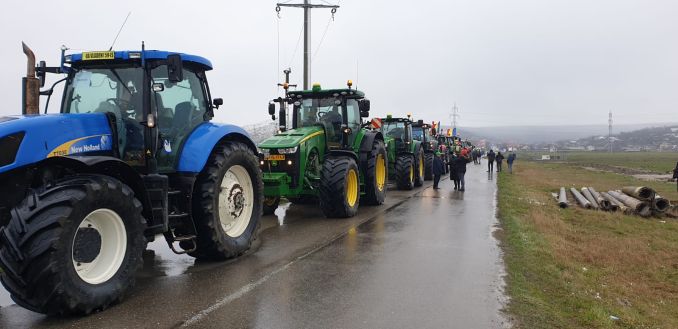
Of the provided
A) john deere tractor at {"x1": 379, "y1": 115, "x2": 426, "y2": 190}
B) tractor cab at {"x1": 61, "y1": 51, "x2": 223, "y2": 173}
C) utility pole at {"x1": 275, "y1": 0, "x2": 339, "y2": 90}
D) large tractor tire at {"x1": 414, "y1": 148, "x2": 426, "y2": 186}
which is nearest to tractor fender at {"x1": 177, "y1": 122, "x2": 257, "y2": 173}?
tractor cab at {"x1": 61, "y1": 51, "x2": 223, "y2": 173}

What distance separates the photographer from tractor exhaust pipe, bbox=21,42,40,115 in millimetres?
5520

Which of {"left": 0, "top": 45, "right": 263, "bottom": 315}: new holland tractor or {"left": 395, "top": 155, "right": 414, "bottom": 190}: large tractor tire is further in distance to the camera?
{"left": 395, "top": 155, "right": 414, "bottom": 190}: large tractor tire

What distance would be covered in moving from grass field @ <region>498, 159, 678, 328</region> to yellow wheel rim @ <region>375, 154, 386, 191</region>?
2927 mm

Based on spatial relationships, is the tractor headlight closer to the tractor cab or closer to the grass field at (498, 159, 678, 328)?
the tractor cab

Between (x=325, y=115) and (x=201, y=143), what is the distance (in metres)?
5.51

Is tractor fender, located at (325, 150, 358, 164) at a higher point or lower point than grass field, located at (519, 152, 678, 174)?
higher

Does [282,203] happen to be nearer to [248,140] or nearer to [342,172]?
[342,172]

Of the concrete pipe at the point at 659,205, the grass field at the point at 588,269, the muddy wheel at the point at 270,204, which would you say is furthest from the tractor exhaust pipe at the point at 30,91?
the concrete pipe at the point at 659,205

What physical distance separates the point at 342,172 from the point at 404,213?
2.10m

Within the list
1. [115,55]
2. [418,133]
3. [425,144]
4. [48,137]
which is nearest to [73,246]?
[48,137]

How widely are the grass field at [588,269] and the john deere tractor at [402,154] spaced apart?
156 inches

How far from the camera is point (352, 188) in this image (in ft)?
34.7

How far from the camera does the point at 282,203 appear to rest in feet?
41.6

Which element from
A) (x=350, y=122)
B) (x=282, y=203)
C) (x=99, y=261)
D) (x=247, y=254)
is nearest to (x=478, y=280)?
(x=247, y=254)
